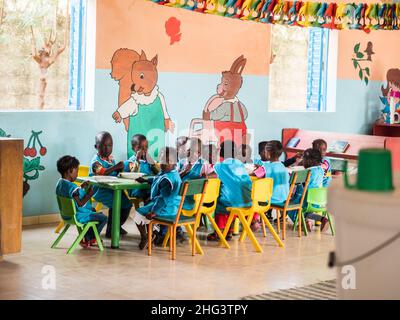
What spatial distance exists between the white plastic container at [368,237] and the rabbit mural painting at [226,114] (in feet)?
26.2

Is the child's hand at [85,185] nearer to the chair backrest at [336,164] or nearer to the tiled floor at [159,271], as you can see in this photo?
the tiled floor at [159,271]

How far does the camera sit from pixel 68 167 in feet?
26.8

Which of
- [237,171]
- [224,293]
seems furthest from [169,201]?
[224,293]

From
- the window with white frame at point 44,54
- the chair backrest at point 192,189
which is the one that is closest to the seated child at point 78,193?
the chair backrest at point 192,189

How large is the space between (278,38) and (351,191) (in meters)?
9.56

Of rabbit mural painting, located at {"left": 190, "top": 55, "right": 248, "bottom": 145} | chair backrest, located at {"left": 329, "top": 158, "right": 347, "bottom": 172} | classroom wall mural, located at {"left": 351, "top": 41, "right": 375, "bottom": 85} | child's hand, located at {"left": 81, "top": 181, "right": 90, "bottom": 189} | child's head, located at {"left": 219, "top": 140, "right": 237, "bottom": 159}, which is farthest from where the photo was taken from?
classroom wall mural, located at {"left": 351, "top": 41, "right": 375, "bottom": 85}

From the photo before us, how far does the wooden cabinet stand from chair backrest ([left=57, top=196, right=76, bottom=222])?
1.58 feet

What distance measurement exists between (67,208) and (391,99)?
324 inches

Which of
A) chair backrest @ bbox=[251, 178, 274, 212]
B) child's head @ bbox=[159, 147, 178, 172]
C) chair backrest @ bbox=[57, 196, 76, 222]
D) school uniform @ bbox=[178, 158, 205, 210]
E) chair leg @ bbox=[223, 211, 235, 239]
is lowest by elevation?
chair leg @ bbox=[223, 211, 235, 239]

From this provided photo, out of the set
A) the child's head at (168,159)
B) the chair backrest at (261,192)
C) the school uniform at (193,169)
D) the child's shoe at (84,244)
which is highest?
the child's head at (168,159)

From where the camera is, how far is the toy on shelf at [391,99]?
14.4 metres

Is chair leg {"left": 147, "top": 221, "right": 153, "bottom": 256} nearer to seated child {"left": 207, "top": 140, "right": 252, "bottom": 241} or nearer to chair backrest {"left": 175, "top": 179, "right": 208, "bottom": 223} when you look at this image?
chair backrest {"left": 175, "top": 179, "right": 208, "bottom": 223}

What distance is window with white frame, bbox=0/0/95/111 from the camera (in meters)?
9.53

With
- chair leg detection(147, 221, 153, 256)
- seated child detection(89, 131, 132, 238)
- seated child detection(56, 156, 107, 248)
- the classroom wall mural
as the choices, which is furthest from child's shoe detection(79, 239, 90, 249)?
the classroom wall mural
